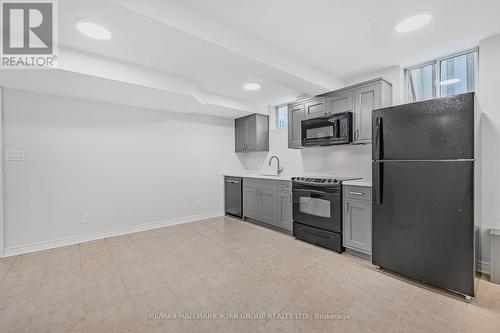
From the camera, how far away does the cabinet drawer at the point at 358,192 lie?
8.92 feet

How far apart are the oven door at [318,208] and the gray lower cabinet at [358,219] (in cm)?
11

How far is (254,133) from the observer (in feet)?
16.3

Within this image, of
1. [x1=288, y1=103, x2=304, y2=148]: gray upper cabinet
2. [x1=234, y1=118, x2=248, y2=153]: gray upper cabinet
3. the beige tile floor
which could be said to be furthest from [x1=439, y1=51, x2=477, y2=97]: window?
[x1=234, y1=118, x2=248, y2=153]: gray upper cabinet

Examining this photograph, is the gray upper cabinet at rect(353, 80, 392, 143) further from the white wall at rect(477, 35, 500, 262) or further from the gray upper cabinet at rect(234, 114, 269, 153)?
the gray upper cabinet at rect(234, 114, 269, 153)

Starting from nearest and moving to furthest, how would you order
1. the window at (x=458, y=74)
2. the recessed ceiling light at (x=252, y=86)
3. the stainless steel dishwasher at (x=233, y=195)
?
the window at (x=458, y=74) < the recessed ceiling light at (x=252, y=86) < the stainless steel dishwasher at (x=233, y=195)

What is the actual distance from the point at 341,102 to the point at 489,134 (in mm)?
1635

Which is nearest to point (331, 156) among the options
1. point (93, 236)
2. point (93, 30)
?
point (93, 30)

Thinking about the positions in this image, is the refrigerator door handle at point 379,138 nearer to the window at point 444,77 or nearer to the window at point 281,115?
the window at point 444,77

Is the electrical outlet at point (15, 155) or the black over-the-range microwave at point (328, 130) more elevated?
the black over-the-range microwave at point (328, 130)

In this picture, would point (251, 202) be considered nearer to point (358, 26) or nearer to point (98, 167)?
point (98, 167)

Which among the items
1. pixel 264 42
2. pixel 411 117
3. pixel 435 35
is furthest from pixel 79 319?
pixel 435 35

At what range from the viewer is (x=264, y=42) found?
2.49 m

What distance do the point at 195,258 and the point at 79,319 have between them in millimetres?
1288

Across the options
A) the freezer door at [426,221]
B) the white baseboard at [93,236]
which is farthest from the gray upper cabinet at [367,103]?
the white baseboard at [93,236]
